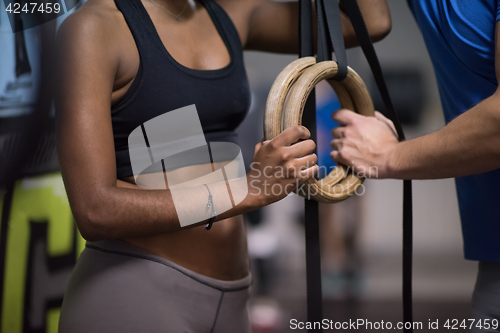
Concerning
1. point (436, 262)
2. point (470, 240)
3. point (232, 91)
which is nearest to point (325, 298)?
point (436, 262)

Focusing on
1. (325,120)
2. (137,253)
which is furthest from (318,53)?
(325,120)

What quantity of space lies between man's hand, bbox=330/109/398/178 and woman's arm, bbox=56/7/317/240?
0.19 metres

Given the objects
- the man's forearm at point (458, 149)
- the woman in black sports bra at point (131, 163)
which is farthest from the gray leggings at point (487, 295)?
the woman in black sports bra at point (131, 163)

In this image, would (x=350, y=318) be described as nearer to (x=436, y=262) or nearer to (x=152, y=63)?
(x=436, y=262)

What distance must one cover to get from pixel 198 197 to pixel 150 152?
0.14 metres

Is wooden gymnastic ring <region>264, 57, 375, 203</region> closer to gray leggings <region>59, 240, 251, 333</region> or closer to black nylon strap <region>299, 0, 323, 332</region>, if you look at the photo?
black nylon strap <region>299, 0, 323, 332</region>

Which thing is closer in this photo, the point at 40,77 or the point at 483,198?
the point at 483,198

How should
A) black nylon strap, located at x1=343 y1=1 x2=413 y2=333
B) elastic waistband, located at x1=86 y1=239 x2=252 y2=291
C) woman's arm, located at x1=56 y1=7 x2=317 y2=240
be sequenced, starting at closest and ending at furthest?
woman's arm, located at x1=56 y1=7 x2=317 y2=240 → elastic waistband, located at x1=86 y1=239 x2=252 y2=291 → black nylon strap, located at x1=343 y1=1 x2=413 y2=333

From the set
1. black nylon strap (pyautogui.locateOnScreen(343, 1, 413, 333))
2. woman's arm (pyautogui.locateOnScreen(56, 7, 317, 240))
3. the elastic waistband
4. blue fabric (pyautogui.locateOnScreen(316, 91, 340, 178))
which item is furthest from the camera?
blue fabric (pyautogui.locateOnScreen(316, 91, 340, 178))

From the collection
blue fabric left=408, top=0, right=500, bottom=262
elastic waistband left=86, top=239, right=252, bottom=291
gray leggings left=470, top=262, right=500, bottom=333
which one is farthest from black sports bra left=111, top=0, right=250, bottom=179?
Answer: gray leggings left=470, top=262, right=500, bottom=333

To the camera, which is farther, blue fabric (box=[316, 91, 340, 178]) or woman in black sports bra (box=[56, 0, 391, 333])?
blue fabric (box=[316, 91, 340, 178])

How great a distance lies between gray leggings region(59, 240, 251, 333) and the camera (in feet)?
1.99

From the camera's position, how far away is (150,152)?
648 mm

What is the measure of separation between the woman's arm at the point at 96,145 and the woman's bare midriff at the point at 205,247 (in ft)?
0.26
